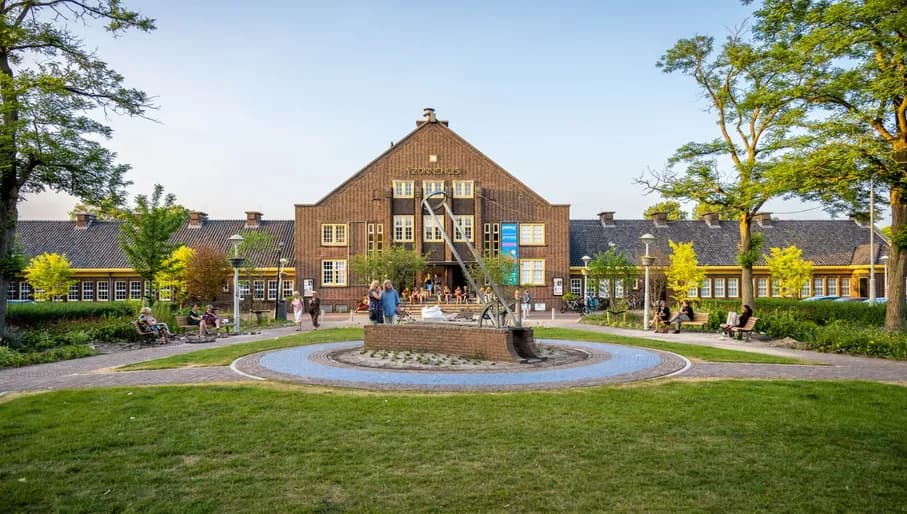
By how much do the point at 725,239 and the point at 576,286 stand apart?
14766 millimetres

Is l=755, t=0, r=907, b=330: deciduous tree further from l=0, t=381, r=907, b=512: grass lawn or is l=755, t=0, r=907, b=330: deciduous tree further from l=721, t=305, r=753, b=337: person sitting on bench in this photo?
l=0, t=381, r=907, b=512: grass lawn

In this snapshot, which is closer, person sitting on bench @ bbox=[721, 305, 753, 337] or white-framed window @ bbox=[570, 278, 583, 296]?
person sitting on bench @ bbox=[721, 305, 753, 337]

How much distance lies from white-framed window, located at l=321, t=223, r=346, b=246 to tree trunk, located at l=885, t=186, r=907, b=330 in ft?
112

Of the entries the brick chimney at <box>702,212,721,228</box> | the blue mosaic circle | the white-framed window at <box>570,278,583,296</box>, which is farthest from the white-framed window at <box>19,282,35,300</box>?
the brick chimney at <box>702,212,721,228</box>

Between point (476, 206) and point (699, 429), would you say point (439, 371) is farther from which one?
point (476, 206)

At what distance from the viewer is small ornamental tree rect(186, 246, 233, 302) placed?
124ft

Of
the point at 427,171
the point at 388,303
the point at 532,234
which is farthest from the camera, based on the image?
the point at 532,234

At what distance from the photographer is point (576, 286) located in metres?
47.8

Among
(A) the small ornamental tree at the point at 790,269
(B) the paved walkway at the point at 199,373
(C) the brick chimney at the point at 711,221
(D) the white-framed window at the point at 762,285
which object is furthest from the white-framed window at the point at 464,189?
(B) the paved walkway at the point at 199,373

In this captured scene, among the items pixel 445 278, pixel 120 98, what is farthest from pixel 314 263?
pixel 120 98

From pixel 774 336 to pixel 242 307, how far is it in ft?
118

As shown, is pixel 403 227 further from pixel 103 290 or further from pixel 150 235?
pixel 103 290

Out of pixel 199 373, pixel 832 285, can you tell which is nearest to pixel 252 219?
pixel 199 373

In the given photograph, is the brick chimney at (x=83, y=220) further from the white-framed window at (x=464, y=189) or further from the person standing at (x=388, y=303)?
the person standing at (x=388, y=303)
